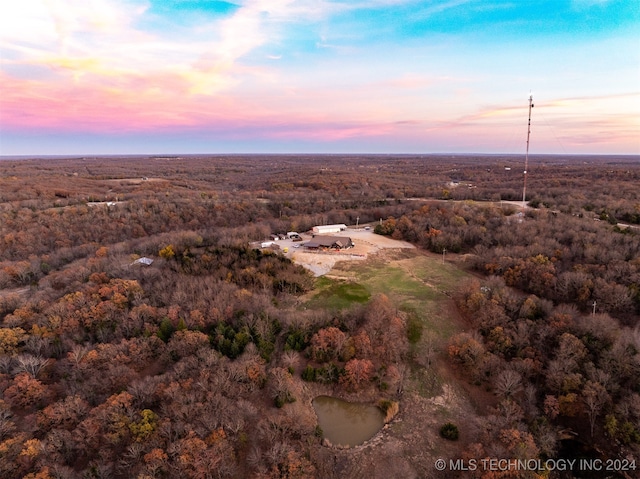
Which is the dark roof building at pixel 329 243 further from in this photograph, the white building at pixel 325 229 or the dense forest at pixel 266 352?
the dense forest at pixel 266 352

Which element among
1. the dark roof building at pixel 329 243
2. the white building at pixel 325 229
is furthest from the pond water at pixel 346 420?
the white building at pixel 325 229

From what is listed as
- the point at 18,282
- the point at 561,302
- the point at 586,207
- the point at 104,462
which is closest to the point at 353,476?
the point at 104,462

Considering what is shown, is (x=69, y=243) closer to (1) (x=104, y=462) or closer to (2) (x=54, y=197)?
(2) (x=54, y=197)

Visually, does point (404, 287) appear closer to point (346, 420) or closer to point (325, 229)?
point (346, 420)

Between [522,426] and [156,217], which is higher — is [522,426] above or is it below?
below

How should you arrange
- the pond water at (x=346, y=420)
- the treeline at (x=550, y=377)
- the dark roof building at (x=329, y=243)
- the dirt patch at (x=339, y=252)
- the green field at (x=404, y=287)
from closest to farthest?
the treeline at (x=550, y=377) → the pond water at (x=346, y=420) → the green field at (x=404, y=287) → the dirt patch at (x=339, y=252) → the dark roof building at (x=329, y=243)

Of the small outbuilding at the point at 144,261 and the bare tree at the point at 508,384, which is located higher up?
the small outbuilding at the point at 144,261
